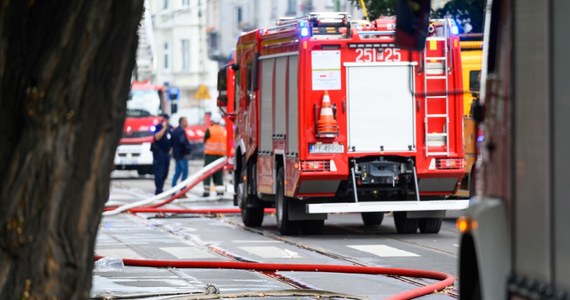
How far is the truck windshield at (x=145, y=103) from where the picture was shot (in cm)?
4803

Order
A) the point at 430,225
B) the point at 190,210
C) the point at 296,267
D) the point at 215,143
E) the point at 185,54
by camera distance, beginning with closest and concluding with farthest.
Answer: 1. the point at 296,267
2. the point at 430,225
3. the point at 190,210
4. the point at 215,143
5. the point at 185,54

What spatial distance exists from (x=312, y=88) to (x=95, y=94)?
1309 cm

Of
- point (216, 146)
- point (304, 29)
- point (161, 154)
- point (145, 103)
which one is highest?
point (304, 29)

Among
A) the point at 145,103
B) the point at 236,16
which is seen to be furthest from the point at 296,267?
the point at 236,16

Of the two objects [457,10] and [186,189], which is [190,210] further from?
[457,10]

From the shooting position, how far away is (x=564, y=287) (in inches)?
244

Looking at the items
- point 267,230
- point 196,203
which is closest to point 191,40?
point 196,203

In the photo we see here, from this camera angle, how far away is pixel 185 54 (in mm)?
100625

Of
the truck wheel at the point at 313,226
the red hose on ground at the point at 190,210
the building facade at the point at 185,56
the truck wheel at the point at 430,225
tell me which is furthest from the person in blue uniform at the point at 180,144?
the building facade at the point at 185,56

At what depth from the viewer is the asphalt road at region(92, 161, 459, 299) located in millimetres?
14539

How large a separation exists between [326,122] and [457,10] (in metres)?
10.7

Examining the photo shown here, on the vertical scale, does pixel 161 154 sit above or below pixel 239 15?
below

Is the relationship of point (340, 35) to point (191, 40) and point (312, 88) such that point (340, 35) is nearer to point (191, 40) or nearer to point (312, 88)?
point (312, 88)

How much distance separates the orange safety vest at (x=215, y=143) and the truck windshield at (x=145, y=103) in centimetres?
1454
